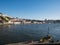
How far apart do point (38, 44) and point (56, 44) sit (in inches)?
155

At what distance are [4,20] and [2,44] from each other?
519 ft

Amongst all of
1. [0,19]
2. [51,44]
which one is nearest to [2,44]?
[51,44]

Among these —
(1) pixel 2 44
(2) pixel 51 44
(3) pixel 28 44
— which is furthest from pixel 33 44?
(1) pixel 2 44

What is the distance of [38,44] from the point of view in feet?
114

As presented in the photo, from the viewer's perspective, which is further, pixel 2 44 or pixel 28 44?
pixel 2 44

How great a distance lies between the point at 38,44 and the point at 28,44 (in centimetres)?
233

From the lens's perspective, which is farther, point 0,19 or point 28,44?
point 0,19

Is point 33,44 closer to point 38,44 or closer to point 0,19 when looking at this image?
point 38,44

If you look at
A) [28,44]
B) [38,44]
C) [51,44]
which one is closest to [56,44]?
[51,44]

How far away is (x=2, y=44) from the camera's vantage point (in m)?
42.5

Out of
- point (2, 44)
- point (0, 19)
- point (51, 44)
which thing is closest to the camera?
point (51, 44)

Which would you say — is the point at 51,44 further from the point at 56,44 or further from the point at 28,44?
the point at 28,44

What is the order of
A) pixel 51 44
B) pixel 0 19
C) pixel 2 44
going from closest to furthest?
pixel 51 44 < pixel 2 44 < pixel 0 19

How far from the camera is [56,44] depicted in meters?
33.4
